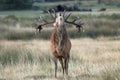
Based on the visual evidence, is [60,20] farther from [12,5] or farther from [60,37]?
[12,5]

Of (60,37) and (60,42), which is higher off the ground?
(60,37)

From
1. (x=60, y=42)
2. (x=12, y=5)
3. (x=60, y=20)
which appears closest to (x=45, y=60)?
(x=60, y=42)

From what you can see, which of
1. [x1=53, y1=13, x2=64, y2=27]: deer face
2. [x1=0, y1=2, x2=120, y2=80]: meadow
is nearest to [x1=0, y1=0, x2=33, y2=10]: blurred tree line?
[x1=0, y1=2, x2=120, y2=80]: meadow

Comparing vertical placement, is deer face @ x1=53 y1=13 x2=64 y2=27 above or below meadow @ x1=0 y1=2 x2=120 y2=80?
above

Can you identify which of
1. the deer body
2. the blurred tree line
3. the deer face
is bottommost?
the blurred tree line

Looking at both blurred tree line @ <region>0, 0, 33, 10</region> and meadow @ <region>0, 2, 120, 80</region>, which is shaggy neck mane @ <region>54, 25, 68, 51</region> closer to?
meadow @ <region>0, 2, 120, 80</region>

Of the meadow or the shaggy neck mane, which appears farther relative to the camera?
the meadow

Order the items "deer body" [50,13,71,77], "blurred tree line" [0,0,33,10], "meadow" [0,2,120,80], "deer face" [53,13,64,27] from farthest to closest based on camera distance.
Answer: "blurred tree line" [0,0,33,10]
"meadow" [0,2,120,80]
"deer body" [50,13,71,77]
"deer face" [53,13,64,27]

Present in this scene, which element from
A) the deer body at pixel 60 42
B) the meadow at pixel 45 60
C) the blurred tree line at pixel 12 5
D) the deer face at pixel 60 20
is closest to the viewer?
the deer face at pixel 60 20

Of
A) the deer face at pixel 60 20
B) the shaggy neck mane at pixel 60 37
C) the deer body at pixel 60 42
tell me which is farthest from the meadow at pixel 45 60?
the deer face at pixel 60 20

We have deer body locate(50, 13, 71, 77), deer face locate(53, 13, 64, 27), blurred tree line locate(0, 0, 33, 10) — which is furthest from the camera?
blurred tree line locate(0, 0, 33, 10)

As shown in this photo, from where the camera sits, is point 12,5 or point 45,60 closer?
point 45,60

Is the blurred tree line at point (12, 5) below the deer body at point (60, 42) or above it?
below

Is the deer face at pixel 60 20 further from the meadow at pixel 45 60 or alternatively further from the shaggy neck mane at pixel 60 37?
the meadow at pixel 45 60
